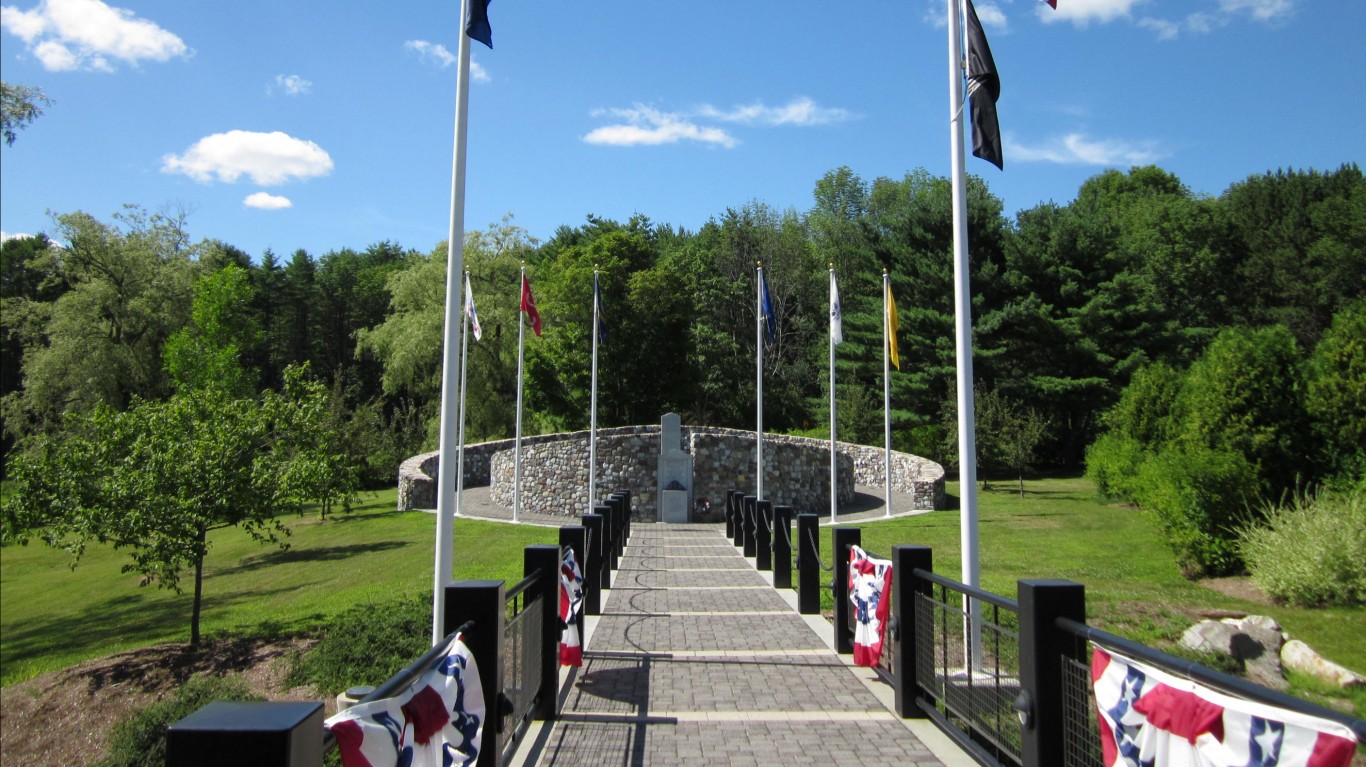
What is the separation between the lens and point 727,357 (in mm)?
52844

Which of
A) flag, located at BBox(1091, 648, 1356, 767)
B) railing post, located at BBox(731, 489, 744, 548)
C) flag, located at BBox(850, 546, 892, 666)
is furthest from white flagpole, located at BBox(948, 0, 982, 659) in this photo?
railing post, located at BBox(731, 489, 744, 548)

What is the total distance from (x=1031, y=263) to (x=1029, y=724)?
4406cm

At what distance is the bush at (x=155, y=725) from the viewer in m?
9.79

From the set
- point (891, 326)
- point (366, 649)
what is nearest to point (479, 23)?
point (366, 649)

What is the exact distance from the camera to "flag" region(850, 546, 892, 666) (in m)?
7.38

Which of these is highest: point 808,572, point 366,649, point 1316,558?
point 1316,558

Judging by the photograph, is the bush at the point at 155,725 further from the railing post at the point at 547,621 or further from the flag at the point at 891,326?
the flag at the point at 891,326

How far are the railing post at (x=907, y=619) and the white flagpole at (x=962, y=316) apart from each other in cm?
145

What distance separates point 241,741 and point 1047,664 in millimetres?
3811

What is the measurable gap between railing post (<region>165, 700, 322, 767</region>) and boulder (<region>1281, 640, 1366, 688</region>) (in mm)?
9824

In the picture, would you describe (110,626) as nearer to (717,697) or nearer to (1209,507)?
(717,697)

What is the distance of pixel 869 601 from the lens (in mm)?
7742

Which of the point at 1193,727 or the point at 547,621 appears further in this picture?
the point at 547,621

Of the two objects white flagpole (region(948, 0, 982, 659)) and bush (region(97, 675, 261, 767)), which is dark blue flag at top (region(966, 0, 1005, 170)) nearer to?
white flagpole (region(948, 0, 982, 659))
